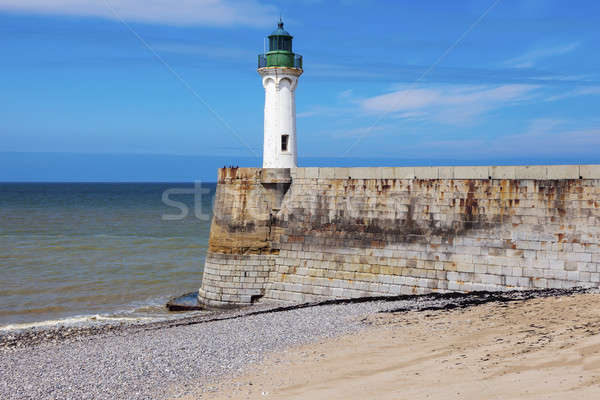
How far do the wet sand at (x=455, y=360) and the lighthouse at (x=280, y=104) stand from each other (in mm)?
7677

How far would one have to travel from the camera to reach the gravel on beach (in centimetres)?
815

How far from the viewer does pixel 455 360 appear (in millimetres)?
7422

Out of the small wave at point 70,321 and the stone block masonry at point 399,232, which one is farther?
the small wave at point 70,321

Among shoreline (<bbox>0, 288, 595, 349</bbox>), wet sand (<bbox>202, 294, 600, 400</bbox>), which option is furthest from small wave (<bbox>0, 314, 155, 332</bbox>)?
wet sand (<bbox>202, 294, 600, 400</bbox>)

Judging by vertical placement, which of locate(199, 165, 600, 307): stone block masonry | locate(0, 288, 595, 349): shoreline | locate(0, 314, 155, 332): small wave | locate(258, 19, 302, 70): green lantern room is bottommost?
locate(0, 314, 155, 332): small wave

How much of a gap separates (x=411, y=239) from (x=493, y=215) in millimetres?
2091

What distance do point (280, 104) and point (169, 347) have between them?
892cm

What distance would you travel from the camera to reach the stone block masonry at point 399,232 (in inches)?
462

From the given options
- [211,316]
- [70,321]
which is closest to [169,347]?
[211,316]

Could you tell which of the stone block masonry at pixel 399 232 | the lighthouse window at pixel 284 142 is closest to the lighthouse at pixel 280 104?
the lighthouse window at pixel 284 142

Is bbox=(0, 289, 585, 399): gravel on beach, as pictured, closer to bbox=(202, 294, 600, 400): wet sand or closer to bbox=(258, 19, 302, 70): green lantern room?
bbox=(202, 294, 600, 400): wet sand

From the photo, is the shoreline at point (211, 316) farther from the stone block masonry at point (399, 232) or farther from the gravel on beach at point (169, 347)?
the stone block masonry at point (399, 232)

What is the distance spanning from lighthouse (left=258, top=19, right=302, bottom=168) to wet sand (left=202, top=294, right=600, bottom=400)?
7.68 meters

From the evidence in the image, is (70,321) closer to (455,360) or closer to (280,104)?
(280,104)
